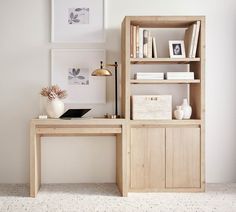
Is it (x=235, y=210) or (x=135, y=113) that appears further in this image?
(x=135, y=113)

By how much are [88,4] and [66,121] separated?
4.60 feet

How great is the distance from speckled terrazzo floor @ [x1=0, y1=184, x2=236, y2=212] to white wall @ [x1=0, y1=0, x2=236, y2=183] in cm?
31

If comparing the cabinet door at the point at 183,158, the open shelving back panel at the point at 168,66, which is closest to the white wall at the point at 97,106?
the open shelving back panel at the point at 168,66

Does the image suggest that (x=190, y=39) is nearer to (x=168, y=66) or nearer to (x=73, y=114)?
(x=168, y=66)

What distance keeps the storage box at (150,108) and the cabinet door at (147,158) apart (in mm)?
132

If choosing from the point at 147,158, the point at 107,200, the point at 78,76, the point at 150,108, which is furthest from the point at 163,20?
the point at 107,200

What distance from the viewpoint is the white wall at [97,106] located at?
468 cm

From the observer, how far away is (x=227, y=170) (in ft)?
15.9

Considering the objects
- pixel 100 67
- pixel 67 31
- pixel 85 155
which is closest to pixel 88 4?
pixel 67 31

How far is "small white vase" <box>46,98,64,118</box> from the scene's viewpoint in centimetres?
430

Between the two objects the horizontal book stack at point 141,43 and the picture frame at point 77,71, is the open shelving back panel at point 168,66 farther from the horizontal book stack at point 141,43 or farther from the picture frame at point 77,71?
the picture frame at point 77,71

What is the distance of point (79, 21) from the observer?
15.4 feet

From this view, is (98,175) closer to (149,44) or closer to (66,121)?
(66,121)

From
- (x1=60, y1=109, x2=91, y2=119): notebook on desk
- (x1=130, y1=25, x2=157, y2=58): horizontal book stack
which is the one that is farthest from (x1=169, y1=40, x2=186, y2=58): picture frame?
(x1=60, y1=109, x2=91, y2=119): notebook on desk
